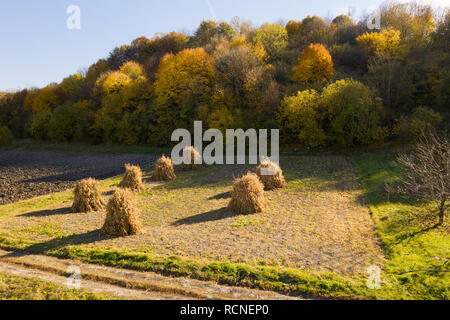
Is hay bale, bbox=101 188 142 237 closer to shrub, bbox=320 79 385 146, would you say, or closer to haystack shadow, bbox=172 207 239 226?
haystack shadow, bbox=172 207 239 226

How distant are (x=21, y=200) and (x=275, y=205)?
1422cm

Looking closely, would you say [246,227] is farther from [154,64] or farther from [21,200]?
[154,64]

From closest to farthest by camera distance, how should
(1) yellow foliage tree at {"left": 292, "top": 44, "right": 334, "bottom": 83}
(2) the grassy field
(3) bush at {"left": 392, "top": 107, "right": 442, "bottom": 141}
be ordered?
Result: (2) the grassy field, (3) bush at {"left": 392, "top": 107, "right": 442, "bottom": 141}, (1) yellow foliage tree at {"left": 292, "top": 44, "right": 334, "bottom": 83}

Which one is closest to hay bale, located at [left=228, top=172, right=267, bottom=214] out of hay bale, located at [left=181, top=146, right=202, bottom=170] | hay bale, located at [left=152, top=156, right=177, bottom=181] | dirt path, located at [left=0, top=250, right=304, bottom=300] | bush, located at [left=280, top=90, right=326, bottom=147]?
dirt path, located at [left=0, top=250, right=304, bottom=300]

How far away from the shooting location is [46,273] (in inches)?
298

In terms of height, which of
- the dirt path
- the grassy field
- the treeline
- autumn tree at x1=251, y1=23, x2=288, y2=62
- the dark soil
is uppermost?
autumn tree at x1=251, y1=23, x2=288, y2=62

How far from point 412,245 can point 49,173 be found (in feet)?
86.3

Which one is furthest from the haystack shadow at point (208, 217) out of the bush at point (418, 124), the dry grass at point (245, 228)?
the bush at point (418, 124)

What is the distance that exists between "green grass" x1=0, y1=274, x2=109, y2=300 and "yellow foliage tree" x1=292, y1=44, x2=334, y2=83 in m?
34.7

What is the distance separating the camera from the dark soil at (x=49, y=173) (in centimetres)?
1847

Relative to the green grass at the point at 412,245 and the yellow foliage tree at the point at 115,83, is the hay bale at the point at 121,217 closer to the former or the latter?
the green grass at the point at 412,245

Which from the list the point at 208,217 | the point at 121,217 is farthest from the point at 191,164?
the point at 121,217

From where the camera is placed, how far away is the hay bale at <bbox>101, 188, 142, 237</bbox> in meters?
9.94
